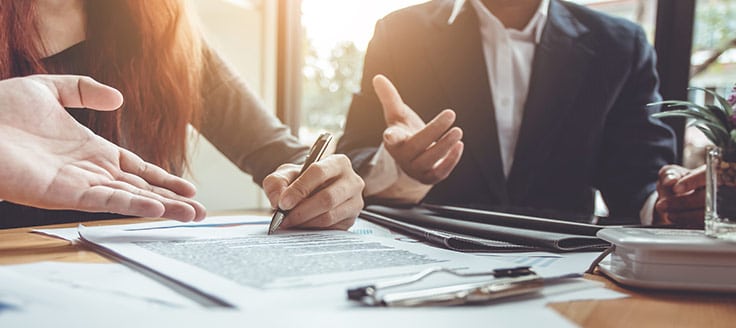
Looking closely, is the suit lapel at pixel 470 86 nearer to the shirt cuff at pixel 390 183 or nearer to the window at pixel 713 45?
the shirt cuff at pixel 390 183

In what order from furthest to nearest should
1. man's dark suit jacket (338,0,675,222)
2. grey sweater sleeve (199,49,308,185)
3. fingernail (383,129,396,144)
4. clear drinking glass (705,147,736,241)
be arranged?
1. man's dark suit jacket (338,0,675,222)
2. grey sweater sleeve (199,49,308,185)
3. fingernail (383,129,396,144)
4. clear drinking glass (705,147,736,241)

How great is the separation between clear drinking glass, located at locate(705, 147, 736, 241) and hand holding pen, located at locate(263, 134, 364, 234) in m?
0.42

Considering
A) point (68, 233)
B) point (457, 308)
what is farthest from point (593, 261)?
point (68, 233)

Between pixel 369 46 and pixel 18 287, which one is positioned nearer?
pixel 18 287

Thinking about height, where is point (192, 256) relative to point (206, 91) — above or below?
below

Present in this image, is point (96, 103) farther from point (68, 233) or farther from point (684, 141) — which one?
point (684, 141)

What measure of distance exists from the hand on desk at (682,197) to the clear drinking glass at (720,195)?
0.95 ft

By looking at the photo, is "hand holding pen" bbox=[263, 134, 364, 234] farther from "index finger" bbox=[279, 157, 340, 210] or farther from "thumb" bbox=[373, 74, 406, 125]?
"thumb" bbox=[373, 74, 406, 125]

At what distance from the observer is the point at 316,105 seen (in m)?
2.28

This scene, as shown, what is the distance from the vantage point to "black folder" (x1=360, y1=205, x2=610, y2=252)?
61cm

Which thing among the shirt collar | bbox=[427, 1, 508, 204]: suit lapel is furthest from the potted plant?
the shirt collar

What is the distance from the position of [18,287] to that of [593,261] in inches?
19.4

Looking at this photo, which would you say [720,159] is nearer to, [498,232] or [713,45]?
[498,232]

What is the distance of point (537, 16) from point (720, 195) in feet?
3.22
